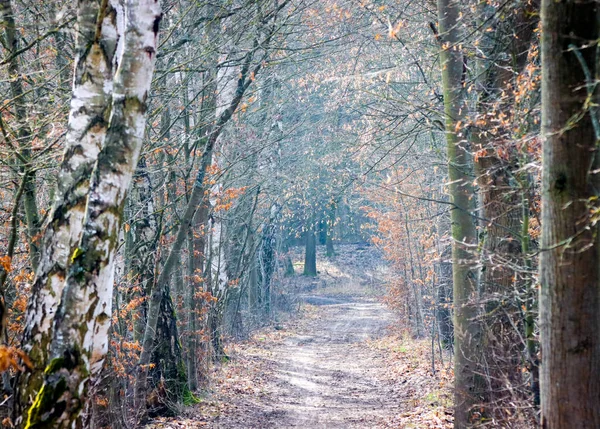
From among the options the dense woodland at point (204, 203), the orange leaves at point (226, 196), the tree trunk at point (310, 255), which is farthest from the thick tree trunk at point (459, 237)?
the tree trunk at point (310, 255)

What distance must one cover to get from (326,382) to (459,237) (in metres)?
6.59

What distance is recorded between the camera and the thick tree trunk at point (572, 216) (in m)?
4.02

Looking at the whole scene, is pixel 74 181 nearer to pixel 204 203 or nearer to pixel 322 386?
pixel 204 203

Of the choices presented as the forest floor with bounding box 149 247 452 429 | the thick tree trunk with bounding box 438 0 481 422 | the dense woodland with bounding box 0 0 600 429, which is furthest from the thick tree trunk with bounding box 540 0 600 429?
the forest floor with bounding box 149 247 452 429

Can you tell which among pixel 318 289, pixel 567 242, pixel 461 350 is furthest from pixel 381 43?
pixel 318 289

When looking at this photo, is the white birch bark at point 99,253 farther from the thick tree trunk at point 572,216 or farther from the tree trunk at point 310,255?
the tree trunk at point 310,255

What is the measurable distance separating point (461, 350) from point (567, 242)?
4209 mm

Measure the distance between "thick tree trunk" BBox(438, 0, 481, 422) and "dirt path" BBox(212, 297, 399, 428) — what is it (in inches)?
86.6

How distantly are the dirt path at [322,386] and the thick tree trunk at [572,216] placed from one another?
5678mm

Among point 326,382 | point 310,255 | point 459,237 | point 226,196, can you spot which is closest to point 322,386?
point 326,382

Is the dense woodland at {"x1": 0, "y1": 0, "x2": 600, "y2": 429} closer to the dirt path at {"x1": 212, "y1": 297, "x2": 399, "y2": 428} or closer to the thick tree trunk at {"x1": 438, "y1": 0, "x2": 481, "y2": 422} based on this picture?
the thick tree trunk at {"x1": 438, "y1": 0, "x2": 481, "y2": 422}

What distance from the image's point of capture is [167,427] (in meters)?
8.79

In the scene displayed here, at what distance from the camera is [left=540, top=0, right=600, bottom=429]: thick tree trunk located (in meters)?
4.02

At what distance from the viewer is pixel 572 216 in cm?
404
